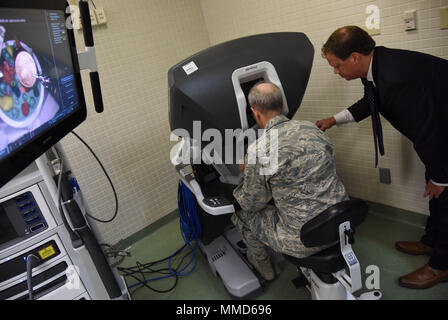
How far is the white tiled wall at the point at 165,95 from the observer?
194 centimetres

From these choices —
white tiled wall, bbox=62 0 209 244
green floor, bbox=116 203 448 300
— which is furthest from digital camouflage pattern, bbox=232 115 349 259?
white tiled wall, bbox=62 0 209 244

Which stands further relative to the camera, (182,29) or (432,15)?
(182,29)

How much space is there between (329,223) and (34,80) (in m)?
1.16

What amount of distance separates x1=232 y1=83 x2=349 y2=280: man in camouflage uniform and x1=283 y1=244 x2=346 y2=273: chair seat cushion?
3cm

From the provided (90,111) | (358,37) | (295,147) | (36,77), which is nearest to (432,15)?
(358,37)

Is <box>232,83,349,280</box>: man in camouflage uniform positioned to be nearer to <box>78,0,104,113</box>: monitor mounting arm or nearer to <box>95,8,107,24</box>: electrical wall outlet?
<box>78,0,104,113</box>: monitor mounting arm

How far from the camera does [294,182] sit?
4.46ft

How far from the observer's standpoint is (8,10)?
2.43ft

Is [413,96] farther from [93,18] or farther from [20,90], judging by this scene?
[93,18]

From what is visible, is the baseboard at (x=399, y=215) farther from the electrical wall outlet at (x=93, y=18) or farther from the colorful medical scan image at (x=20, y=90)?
the electrical wall outlet at (x=93, y=18)

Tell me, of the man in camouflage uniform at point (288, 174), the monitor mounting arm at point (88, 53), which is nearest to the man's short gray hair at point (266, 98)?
the man in camouflage uniform at point (288, 174)

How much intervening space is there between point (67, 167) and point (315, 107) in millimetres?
1759

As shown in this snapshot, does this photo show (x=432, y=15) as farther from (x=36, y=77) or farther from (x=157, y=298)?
(x=157, y=298)

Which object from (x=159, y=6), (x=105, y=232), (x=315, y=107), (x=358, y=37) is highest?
(x=159, y=6)
